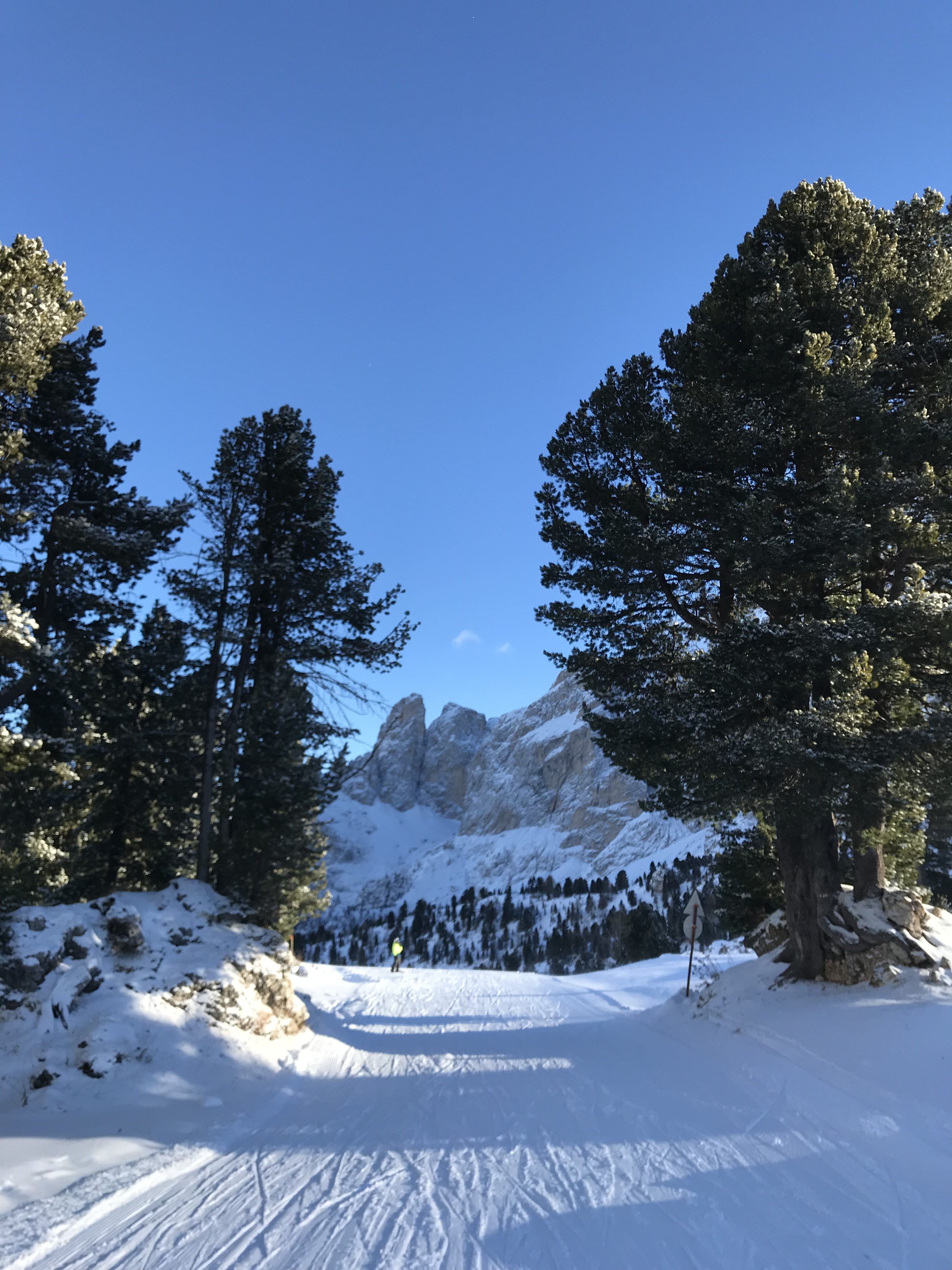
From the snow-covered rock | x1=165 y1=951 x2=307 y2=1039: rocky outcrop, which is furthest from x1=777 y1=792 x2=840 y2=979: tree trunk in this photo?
the snow-covered rock

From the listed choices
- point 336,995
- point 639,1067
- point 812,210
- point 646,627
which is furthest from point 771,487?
point 336,995

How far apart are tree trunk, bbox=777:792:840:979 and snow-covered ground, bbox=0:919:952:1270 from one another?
782 mm

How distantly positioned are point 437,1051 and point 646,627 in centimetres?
867

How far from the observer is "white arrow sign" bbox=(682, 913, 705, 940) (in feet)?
49.0

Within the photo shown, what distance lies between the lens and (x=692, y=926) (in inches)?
590

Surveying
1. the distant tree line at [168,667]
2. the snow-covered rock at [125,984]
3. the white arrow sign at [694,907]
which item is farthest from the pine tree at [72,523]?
the white arrow sign at [694,907]

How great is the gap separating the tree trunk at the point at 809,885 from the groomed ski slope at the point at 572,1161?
61 centimetres

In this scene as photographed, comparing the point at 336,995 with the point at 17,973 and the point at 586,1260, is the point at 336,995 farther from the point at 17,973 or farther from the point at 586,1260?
the point at 586,1260

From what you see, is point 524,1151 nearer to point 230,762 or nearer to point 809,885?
point 809,885

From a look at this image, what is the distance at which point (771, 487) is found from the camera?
11.9 meters

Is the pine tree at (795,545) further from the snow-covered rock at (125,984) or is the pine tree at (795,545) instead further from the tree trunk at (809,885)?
the snow-covered rock at (125,984)

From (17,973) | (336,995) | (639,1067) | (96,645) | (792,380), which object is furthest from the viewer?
(336,995)

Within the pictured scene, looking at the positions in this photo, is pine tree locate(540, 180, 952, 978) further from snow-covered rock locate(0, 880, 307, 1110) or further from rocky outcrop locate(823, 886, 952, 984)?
snow-covered rock locate(0, 880, 307, 1110)

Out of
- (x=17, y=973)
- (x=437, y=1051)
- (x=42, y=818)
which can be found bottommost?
(x=437, y=1051)
